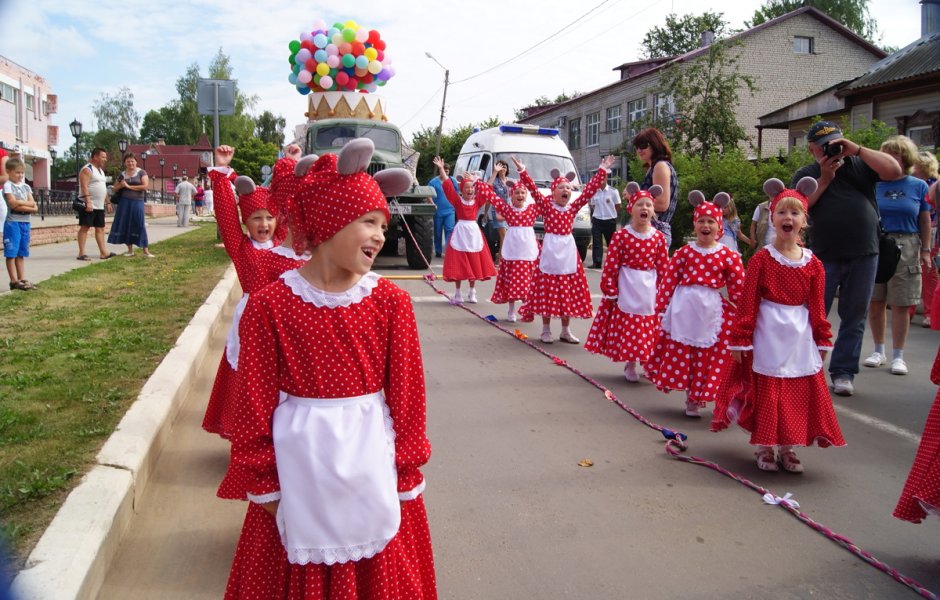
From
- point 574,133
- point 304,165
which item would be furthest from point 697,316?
point 574,133

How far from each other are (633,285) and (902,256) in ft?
8.63

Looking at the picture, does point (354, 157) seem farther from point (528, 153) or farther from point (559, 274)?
point (528, 153)

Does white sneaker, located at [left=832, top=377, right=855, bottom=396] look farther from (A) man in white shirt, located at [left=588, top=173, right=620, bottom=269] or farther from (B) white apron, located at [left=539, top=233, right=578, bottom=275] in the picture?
(A) man in white shirt, located at [left=588, top=173, right=620, bottom=269]

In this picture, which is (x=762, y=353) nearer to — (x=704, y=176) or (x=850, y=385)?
(x=850, y=385)

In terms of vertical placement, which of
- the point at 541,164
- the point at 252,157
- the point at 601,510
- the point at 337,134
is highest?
the point at 252,157

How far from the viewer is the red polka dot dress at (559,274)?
349 inches

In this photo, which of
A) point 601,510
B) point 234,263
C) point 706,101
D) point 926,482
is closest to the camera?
point 926,482

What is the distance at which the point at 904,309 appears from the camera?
7574 mm

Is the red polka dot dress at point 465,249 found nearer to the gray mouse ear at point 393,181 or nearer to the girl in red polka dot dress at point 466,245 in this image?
the girl in red polka dot dress at point 466,245

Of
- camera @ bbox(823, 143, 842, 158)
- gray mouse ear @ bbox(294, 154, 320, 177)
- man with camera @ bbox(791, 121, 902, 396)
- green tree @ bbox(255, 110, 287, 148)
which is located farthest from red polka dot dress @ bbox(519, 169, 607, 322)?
green tree @ bbox(255, 110, 287, 148)

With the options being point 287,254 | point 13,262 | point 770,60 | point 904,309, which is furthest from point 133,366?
point 770,60

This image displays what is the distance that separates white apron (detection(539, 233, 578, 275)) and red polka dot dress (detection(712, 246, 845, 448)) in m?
3.88

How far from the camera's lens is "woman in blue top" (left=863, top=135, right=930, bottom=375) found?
752 cm

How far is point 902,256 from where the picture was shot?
7.62 metres
